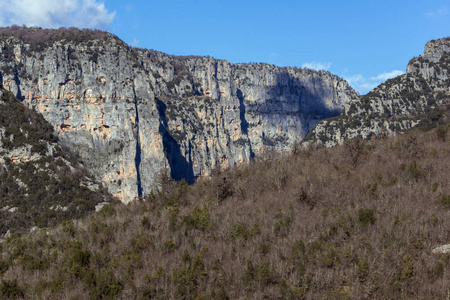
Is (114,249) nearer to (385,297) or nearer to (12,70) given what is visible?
(385,297)

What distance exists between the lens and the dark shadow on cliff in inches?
6387

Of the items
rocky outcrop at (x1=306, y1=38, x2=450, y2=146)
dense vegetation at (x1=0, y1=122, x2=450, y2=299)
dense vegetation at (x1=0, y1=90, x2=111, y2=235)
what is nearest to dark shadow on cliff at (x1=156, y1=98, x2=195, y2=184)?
dense vegetation at (x1=0, y1=90, x2=111, y2=235)

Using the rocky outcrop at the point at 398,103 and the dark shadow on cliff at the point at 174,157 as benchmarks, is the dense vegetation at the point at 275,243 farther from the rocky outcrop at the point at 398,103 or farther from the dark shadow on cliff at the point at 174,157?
the dark shadow on cliff at the point at 174,157

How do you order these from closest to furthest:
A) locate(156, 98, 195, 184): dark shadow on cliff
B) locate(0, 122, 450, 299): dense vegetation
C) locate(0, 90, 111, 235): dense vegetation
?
locate(0, 122, 450, 299): dense vegetation
locate(0, 90, 111, 235): dense vegetation
locate(156, 98, 195, 184): dark shadow on cliff

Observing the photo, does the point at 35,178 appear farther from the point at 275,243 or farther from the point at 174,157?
the point at 174,157

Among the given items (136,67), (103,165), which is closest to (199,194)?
(103,165)

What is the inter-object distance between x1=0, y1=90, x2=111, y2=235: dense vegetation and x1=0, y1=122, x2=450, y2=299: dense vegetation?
4261 centimetres

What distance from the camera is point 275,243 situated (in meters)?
27.3

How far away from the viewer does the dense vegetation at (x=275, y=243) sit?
22359 millimetres

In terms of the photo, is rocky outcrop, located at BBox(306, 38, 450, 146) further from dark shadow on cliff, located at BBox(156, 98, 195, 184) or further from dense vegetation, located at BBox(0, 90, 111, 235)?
dark shadow on cliff, located at BBox(156, 98, 195, 184)

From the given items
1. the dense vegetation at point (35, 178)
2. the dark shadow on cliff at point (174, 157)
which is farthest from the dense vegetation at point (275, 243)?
the dark shadow on cliff at point (174, 157)

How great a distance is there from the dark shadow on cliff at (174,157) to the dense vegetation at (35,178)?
63.3 meters

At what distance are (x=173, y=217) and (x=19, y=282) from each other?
432 inches

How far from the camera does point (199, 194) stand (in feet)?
137
